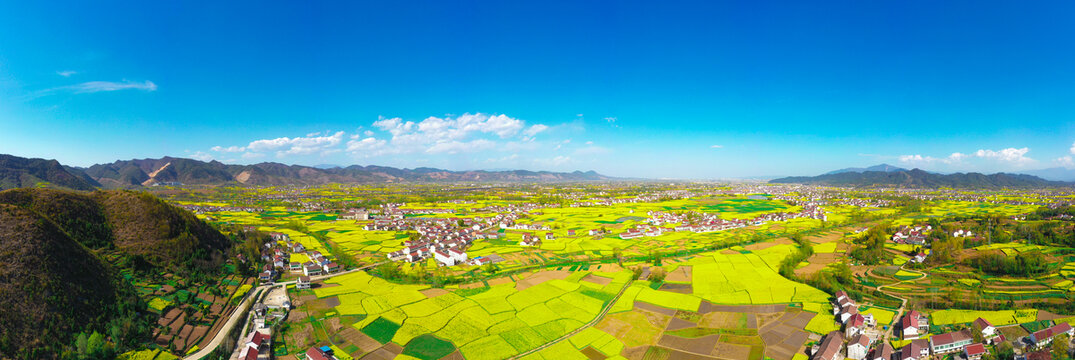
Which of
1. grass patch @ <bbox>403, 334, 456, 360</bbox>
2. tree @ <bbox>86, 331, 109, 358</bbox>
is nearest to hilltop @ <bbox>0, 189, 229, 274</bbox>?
tree @ <bbox>86, 331, 109, 358</bbox>

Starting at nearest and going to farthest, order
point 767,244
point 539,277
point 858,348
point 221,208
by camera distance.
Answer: point 858,348 < point 539,277 < point 767,244 < point 221,208

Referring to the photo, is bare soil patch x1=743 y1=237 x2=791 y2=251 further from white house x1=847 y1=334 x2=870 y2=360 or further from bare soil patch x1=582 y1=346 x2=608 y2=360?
bare soil patch x1=582 y1=346 x2=608 y2=360

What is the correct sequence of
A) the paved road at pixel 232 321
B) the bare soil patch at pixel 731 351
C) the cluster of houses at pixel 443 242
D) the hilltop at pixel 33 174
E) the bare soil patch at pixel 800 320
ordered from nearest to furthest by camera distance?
1. the bare soil patch at pixel 731 351
2. the paved road at pixel 232 321
3. the bare soil patch at pixel 800 320
4. the cluster of houses at pixel 443 242
5. the hilltop at pixel 33 174

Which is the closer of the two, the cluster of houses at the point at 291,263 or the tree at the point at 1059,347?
the tree at the point at 1059,347

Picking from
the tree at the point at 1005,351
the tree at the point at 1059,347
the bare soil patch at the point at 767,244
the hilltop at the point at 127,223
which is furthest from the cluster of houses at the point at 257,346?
the bare soil patch at the point at 767,244

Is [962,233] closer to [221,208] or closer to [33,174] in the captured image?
[221,208]

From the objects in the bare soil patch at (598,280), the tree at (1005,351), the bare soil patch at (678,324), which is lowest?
the bare soil patch at (678,324)

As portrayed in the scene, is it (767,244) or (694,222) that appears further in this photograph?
(694,222)

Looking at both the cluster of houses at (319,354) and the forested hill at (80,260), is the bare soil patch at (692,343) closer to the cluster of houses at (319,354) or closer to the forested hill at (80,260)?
the cluster of houses at (319,354)

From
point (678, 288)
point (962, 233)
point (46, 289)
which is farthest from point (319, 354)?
point (962, 233)

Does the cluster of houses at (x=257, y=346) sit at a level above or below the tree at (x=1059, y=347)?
below

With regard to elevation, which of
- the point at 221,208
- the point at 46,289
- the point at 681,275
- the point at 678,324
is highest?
the point at 46,289
